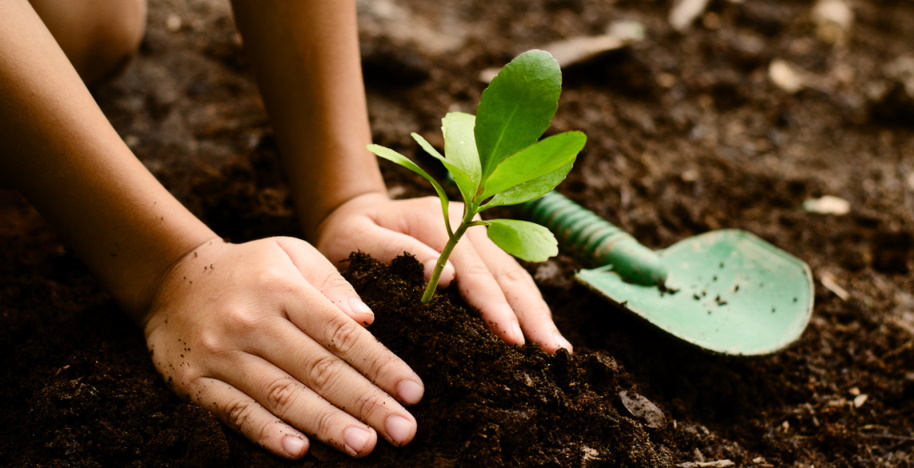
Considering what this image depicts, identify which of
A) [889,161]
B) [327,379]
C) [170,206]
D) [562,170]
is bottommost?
[889,161]

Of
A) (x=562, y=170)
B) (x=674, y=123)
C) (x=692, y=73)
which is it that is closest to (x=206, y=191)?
(x=562, y=170)

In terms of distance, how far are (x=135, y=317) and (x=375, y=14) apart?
176 centimetres

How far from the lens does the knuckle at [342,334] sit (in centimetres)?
102

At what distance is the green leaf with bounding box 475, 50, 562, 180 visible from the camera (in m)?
0.81

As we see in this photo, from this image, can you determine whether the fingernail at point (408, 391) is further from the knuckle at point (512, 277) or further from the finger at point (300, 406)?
the knuckle at point (512, 277)

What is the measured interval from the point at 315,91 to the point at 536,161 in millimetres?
716

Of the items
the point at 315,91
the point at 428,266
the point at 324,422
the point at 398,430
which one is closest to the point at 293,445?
the point at 324,422

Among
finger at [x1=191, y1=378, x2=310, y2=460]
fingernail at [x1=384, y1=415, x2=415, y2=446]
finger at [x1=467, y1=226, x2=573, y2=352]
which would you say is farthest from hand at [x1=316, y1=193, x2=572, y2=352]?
finger at [x1=191, y1=378, x2=310, y2=460]

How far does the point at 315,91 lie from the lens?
1.36 metres

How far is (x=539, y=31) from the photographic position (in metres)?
2.60

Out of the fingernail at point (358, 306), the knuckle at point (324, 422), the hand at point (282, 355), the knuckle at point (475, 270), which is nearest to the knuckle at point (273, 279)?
the hand at point (282, 355)

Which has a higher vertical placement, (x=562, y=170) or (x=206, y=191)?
(x=562, y=170)

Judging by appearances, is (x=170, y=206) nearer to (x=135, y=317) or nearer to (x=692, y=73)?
(x=135, y=317)

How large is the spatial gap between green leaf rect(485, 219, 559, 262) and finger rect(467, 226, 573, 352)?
13.8 inches
